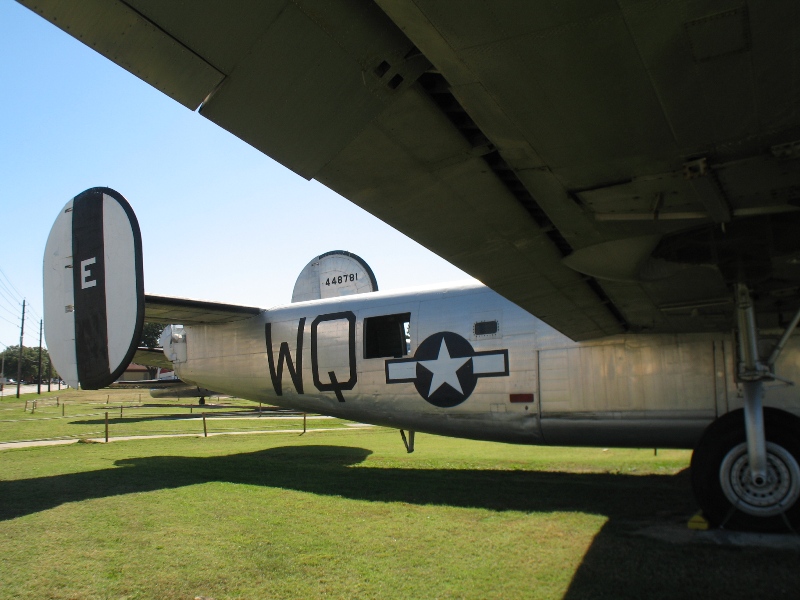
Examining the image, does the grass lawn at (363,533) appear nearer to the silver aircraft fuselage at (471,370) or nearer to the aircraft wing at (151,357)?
the silver aircraft fuselage at (471,370)

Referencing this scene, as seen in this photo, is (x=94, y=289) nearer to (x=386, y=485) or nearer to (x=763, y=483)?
(x=386, y=485)

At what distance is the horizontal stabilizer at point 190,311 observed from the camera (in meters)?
10.3

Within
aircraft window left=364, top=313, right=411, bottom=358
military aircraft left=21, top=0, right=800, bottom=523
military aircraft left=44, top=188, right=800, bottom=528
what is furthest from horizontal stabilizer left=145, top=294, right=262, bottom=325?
military aircraft left=21, top=0, right=800, bottom=523

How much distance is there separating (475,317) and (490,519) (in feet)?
11.8

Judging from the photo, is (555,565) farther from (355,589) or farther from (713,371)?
(713,371)

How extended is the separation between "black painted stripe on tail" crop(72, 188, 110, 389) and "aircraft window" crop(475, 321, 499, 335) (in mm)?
5797

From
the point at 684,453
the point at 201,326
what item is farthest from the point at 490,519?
the point at 201,326

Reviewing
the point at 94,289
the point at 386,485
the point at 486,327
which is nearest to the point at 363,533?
the point at 386,485

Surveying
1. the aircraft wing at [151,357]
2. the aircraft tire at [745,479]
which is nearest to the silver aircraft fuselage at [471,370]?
the aircraft tire at [745,479]

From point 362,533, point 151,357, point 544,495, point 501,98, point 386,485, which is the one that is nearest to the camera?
point 501,98

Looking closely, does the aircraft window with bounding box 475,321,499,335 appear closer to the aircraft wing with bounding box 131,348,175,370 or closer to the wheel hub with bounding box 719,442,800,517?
the wheel hub with bounding box 719,442,800,517

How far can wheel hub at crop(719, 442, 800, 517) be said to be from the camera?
525 cm

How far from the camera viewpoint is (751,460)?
5.21m

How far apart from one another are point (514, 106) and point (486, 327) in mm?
6635
